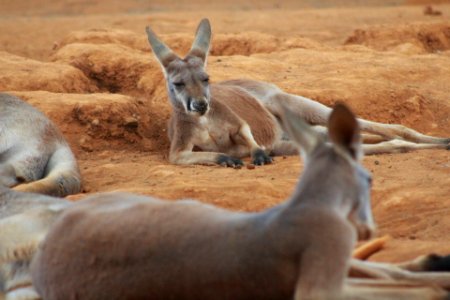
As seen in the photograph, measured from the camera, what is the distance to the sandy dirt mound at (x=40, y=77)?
11.1m

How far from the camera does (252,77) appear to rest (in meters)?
11.7

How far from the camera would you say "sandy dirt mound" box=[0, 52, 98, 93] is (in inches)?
437

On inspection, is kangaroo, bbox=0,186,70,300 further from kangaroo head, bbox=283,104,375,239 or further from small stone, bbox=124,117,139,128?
small stone, bbox=124,117,139,128

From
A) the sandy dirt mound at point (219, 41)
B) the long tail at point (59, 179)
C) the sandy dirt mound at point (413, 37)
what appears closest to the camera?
the long tail at point (59, 179)

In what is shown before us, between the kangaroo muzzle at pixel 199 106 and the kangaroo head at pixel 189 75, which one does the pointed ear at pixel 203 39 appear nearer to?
the kangaroo head at pixel 189 75

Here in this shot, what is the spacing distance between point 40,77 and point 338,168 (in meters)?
7.72

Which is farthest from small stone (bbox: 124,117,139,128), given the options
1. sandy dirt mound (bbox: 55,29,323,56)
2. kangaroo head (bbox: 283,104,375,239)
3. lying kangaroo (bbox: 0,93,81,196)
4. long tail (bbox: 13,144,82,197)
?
kangaroo head (bbox: 283,104,375,239)

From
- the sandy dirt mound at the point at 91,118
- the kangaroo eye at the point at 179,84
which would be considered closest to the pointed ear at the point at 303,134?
the kangaroo eye at the point at 179,84

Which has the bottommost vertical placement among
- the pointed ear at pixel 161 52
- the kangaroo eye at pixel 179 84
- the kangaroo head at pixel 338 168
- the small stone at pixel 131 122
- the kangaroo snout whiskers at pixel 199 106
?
the small stone at pixel 131 122

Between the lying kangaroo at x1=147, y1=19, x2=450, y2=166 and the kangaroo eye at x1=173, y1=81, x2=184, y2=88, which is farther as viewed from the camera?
the kangaroo eye at x1=173, y1=81, x2=184, y2=88

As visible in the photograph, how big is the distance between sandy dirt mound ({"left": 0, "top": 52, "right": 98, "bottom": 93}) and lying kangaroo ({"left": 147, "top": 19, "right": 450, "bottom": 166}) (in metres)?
1.93

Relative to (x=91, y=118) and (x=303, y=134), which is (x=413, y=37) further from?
(x=303, y=134)

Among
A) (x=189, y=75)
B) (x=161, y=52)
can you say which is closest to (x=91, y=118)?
(x=161, y=52)

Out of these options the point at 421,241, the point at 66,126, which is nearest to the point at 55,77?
the point at 66,126
